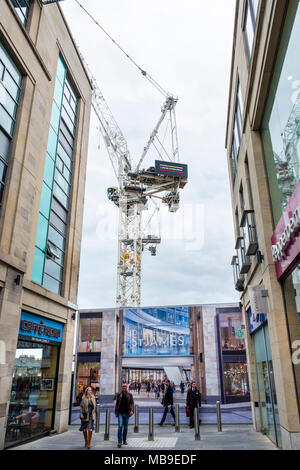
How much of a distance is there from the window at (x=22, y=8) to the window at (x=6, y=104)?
2575 mm

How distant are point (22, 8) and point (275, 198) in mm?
11822

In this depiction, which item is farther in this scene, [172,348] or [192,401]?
[172,348]

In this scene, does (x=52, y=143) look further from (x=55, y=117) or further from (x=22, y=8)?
(x=22, y=8)

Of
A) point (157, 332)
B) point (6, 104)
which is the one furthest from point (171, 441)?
point (157, 332)

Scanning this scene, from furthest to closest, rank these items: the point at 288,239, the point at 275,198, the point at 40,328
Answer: the point at 40,328
the point at 275,198
the point at 288,239

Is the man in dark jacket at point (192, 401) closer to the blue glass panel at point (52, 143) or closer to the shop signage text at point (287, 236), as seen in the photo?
the shop signage text at point (287, 236)

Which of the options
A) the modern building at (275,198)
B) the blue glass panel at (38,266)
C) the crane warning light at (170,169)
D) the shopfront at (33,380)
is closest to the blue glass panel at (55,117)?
the blue glass panel at (38,266)

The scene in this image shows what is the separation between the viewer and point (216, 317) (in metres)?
27.3

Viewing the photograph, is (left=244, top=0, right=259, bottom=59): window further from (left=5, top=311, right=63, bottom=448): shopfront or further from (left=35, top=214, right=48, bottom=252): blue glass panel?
(left=5, top=311, right=63, bottom=448): shopfront

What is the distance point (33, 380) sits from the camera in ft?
38.7

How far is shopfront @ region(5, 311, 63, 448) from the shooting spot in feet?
34.4

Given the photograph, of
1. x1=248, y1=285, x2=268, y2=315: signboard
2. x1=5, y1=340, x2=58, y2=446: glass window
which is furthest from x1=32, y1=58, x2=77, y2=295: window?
x1=248, y1=285, x2=268, y2=315: signboard

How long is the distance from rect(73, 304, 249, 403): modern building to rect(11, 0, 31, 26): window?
71.8 feet
